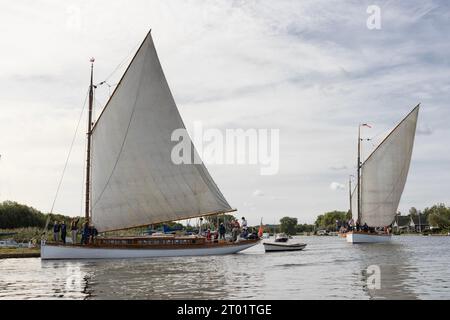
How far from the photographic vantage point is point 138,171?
55.3 metres

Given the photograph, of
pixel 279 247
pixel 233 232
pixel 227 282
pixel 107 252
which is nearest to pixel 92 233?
pixel 107 252

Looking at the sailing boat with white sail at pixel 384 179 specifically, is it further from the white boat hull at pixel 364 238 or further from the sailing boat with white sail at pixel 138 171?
the sailing boat with white sail at pixel 138 171

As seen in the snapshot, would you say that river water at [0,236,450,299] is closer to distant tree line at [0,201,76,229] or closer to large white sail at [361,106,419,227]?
large white sail at [361,106,419,227]

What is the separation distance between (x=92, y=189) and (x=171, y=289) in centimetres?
2849

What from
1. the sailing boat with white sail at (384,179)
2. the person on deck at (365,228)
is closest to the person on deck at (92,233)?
the sailing boat with white sail at (384,179)

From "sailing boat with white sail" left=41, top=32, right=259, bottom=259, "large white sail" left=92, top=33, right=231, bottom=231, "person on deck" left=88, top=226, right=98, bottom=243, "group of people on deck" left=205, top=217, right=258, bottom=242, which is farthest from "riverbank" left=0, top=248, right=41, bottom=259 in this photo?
"group of people on deck" left=205, top=217, right=258, bottom=242

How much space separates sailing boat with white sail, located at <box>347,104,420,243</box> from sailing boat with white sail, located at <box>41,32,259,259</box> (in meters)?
45.5

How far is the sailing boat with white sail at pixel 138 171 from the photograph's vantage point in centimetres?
5441

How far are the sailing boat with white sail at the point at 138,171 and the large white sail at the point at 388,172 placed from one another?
149 feet

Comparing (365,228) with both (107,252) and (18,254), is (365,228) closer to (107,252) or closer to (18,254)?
(107,252)

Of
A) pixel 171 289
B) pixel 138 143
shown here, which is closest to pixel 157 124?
pixel 138 143

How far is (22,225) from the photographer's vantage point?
9869 centimetres

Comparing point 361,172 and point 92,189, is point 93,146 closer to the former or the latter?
point 92,189
